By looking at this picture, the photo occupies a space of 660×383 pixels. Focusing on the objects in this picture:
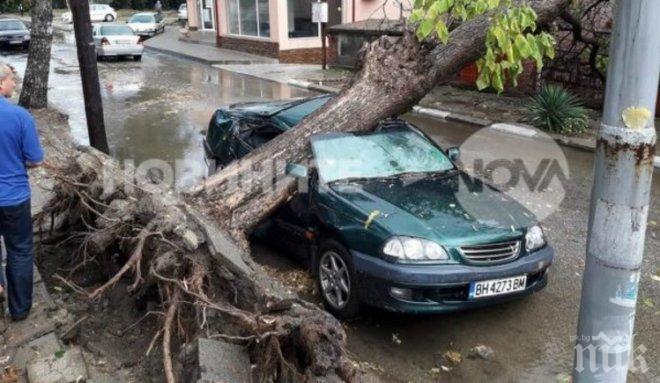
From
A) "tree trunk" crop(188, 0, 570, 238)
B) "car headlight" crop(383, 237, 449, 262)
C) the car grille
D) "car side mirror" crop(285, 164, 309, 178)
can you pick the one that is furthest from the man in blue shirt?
the car grille

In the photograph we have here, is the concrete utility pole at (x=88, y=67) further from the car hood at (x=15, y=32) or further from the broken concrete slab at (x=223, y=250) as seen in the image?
the car hood at (x=15, y=32)

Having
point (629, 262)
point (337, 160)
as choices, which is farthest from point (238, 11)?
point (629, 262)

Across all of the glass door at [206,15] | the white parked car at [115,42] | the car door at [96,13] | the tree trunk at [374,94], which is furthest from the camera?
the car door at [96,13]

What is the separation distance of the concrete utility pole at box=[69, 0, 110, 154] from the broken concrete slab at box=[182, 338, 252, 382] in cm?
573

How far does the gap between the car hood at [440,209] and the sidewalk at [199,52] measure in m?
19.2

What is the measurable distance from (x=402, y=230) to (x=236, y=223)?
Result: 1.78m

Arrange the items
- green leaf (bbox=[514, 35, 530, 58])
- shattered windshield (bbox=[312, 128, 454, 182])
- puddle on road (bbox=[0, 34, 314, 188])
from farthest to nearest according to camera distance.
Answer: puddle on road (bbox=[0, 34, 314, 188]), shattered windshield (bbox=[312, 128, 454, 182]), green leaf (bbox=[514, 35, 530, 58])

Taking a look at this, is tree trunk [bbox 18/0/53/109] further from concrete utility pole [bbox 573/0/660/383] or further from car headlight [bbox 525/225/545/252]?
concrete utility pole [bbox 573/0/660/383]

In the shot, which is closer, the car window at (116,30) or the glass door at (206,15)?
the car window at (116,30)

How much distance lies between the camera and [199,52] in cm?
2712

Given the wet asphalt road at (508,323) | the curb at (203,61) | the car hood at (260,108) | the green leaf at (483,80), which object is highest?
the green leaf at (483,80)

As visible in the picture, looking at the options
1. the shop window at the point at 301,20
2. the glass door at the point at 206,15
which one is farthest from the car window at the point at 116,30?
the glass door at the point at 206,15

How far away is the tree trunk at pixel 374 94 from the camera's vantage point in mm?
6074

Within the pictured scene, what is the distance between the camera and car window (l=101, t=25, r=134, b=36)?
1006 inches
